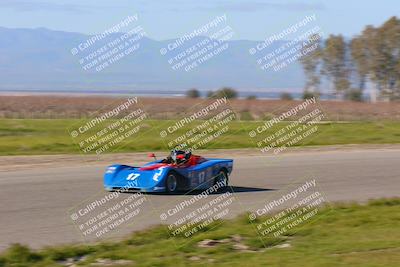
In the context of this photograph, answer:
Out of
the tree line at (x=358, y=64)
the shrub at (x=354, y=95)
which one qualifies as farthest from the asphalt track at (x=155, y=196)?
the shrub at (x=354, y=95)

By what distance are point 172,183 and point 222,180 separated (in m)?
1.51

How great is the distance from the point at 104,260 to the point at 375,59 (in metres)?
83.6

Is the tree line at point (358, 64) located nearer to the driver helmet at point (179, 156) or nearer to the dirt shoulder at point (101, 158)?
the dirt shoulder at point (101, 158)

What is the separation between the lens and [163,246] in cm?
1065

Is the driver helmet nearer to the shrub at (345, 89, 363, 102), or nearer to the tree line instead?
the tree line

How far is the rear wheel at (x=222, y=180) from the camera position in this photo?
17266 millimetres

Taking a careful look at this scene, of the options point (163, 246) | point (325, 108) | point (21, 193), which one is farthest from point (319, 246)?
point (325, 108)

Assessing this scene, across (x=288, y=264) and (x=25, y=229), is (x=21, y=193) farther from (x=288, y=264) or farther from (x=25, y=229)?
(x=288, y=264)

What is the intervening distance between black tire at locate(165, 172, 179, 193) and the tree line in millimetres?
68089

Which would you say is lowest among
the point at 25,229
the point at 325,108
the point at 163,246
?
the point at 325,108

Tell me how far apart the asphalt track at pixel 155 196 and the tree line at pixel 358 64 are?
61.3 meters

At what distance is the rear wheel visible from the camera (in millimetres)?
17266

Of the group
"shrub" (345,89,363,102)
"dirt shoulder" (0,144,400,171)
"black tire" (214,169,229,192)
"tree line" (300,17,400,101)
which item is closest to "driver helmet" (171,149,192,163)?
"black tire" (214,169,229,192)

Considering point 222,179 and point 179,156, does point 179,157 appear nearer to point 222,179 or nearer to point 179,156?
point 179,156
